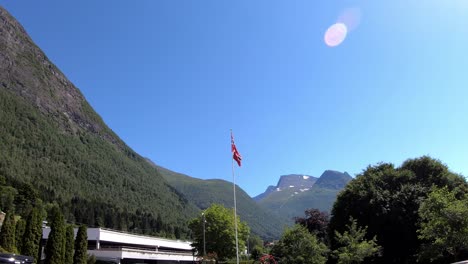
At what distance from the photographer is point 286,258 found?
3925cm

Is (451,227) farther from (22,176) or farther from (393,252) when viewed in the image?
(22,176)

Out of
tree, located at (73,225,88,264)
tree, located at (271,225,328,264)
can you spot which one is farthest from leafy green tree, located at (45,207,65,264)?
tree, located at (271,225,328,264)

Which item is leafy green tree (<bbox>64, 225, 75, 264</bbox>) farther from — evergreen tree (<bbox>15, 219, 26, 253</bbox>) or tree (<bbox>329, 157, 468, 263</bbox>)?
tree (<bbox>329, 157, 468, 263</bbox>)

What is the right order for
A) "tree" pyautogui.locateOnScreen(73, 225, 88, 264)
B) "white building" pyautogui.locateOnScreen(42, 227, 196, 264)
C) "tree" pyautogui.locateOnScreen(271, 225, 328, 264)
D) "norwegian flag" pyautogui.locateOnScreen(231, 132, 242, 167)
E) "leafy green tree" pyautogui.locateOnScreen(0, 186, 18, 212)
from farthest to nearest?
"leafy green tree" pyautogui.locateOnScreen(0, 186, 18, 212) → "white building" pyautogui.locateOnScreen(42, 227, 196, 264) → "tree" pyautogui.locateOnScreen(73, 225, 88, 264) → "tree" pyautogui.locateOnScreen(271, 225, 328, 264) → "norwegian flag" pyautogui.locateOnScreen(231, 132, 242, 167)

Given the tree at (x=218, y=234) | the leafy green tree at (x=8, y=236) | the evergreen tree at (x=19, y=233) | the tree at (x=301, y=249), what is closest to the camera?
the tree at (x=301, y=249)

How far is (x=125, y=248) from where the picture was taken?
70625 millimetres

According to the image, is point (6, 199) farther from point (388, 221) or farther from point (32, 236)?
point (388, 221)

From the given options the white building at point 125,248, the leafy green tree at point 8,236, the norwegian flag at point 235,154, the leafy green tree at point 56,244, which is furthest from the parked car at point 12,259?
the white building at point 125,248

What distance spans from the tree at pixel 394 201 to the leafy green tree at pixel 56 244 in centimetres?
2934

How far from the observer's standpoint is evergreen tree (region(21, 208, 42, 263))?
44.4m

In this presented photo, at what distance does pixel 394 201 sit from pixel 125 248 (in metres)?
41.7

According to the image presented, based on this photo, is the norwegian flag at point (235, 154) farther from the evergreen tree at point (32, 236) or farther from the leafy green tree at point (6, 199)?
the leafy green tree at point (6, 199)

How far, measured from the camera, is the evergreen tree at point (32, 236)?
44.4 m

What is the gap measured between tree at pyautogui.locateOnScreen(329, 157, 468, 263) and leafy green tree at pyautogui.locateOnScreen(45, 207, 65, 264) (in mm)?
29339
